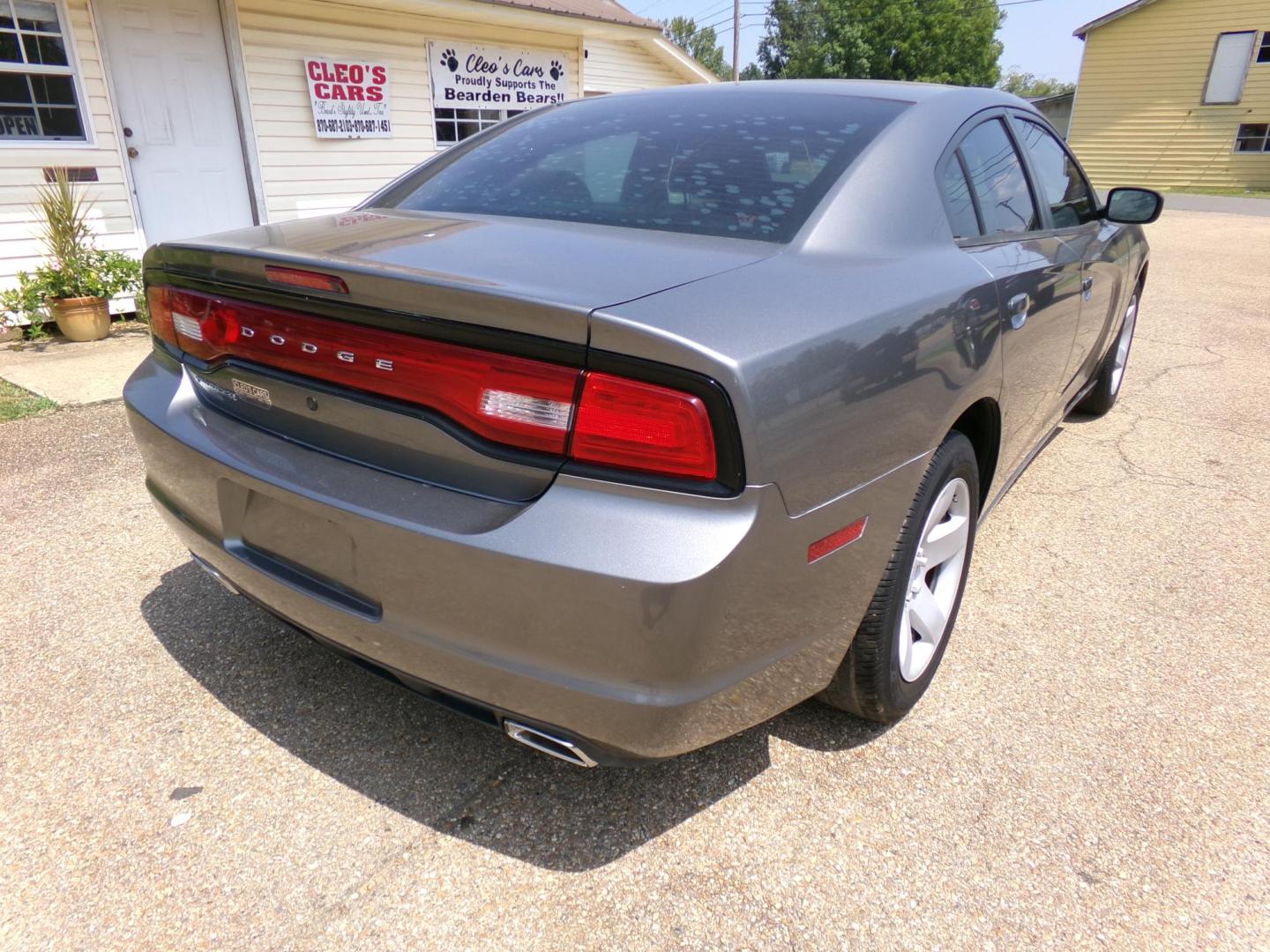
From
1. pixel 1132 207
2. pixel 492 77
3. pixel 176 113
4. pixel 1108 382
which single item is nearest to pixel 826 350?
pixel 1132 207

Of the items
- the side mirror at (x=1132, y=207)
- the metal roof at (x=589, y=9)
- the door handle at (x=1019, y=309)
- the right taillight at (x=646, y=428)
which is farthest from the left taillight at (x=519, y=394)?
the metal roof at (x=589, y=9)

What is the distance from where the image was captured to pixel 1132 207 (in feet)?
11.4

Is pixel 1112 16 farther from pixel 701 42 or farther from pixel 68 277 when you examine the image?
pixel 701 42

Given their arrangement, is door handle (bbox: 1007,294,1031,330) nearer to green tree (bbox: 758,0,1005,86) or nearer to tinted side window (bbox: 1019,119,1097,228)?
tinted side window (bbox: 1019,119,1097,228)

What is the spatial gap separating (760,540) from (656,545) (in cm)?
19

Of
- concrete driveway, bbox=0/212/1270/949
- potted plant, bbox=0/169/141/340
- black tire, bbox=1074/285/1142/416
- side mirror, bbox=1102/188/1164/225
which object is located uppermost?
side mirror, bbox=1102/188/1164/225

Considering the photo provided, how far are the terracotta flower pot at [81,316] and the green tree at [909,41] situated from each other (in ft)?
146

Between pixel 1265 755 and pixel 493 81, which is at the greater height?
pixel 493 81

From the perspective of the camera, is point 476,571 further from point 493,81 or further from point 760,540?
point 493,81

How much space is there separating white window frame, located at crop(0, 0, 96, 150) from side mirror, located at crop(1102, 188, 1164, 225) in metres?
7.10

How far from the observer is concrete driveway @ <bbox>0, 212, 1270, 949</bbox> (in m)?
1.67

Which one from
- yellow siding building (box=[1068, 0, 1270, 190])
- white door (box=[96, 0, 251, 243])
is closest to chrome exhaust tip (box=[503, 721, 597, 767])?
white door (box=[96, 0, 251, 243])

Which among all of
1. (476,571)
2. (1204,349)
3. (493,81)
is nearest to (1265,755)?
(476,571)

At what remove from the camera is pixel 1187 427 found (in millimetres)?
4680
